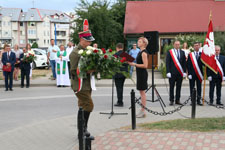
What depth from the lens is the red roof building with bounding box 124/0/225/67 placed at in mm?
25594

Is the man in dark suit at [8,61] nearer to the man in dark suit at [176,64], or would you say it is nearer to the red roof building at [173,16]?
the man in dark suit at [176,64]

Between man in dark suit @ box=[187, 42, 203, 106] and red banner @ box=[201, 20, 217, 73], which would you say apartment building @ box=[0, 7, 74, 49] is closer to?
man in dark suit @ box=[187, 42, 203, 106]

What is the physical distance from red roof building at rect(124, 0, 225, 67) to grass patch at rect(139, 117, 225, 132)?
733 inches

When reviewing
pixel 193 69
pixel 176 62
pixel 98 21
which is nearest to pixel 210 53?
pixel 193 69

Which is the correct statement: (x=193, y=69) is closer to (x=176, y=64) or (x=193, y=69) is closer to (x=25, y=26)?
(x=176, y=64)

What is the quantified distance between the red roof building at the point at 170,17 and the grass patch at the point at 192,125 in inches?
733

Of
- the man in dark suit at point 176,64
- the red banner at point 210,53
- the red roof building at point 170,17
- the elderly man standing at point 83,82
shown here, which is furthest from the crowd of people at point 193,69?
the red roof building at point 170,17

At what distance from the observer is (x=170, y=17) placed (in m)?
27.0

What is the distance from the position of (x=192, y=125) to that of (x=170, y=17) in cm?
2139

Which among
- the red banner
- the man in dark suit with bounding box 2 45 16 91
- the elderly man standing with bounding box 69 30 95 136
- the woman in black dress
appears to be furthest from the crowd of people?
the man in dark suit with bounding box 2 45 16 91

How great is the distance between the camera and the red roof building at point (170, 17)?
84.0 ft

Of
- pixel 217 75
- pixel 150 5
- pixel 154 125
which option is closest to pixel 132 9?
pixel 150 5

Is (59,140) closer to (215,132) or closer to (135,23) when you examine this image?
(215,132)

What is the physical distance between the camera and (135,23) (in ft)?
87.3
